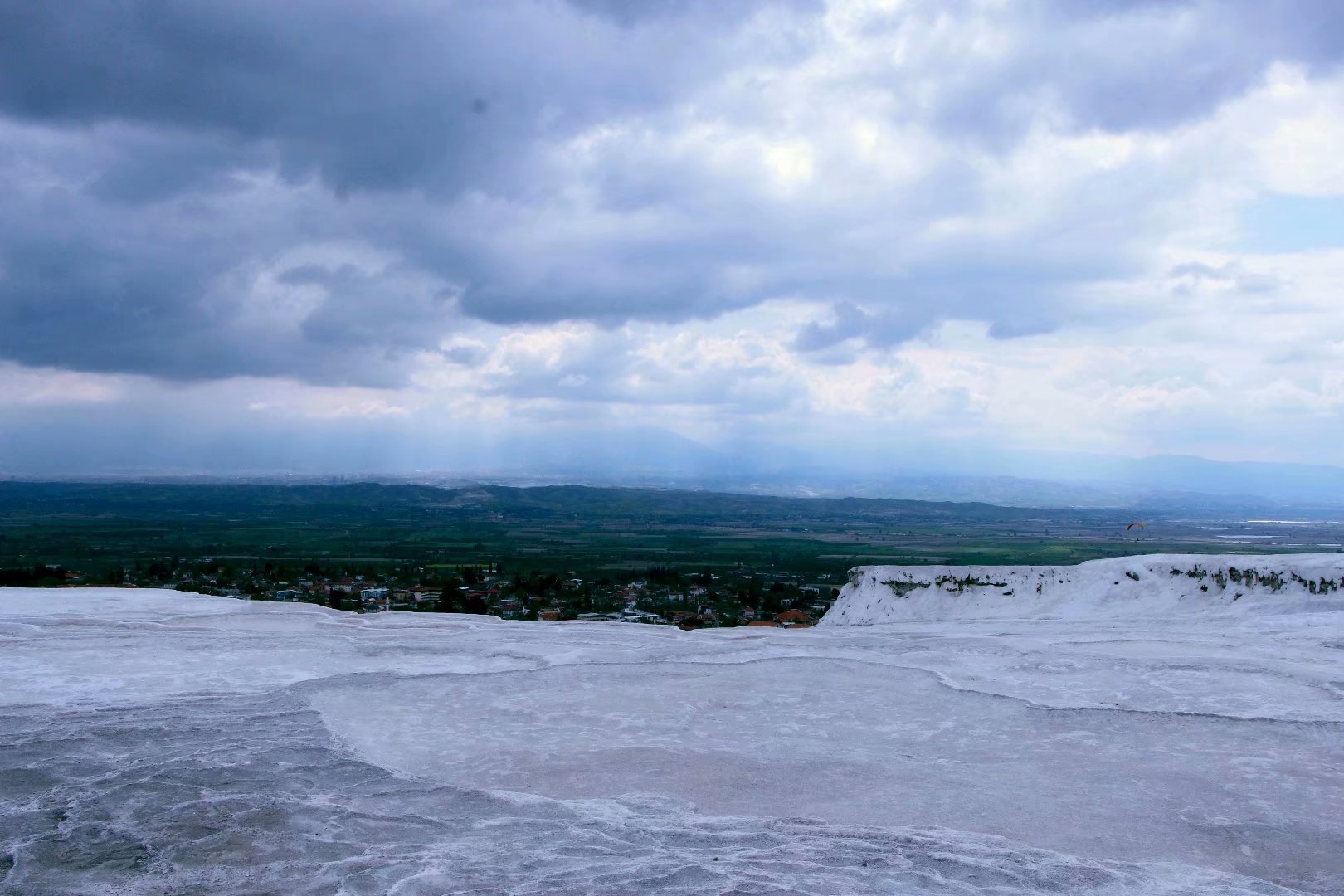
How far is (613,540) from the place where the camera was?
7131cm

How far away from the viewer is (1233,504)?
12025 cm

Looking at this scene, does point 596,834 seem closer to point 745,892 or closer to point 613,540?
point 745,892

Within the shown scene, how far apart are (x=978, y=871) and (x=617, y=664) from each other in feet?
19.0

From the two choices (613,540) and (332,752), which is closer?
(332,752)

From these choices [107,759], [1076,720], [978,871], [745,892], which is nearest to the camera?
[745,892]

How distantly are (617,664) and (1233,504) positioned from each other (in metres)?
132

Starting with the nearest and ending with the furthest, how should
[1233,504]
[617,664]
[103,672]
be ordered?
[103,672]
[617,664]
[1233,504]

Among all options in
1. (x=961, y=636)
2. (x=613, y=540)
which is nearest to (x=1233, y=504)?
(x=613, y=540)

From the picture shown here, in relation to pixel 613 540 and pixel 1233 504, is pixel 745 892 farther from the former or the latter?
pixel 1233 504

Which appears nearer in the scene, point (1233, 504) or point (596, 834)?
point (596, 834)

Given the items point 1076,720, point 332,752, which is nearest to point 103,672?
point 332,752

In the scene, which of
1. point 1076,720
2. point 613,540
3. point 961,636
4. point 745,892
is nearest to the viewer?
point 745,892

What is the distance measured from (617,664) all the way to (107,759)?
4.93 meters

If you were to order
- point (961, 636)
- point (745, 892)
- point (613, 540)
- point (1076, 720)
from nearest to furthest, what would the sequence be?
point (745, 892)
point (1076, 720)
point (961, 636)
point (613, 540)
